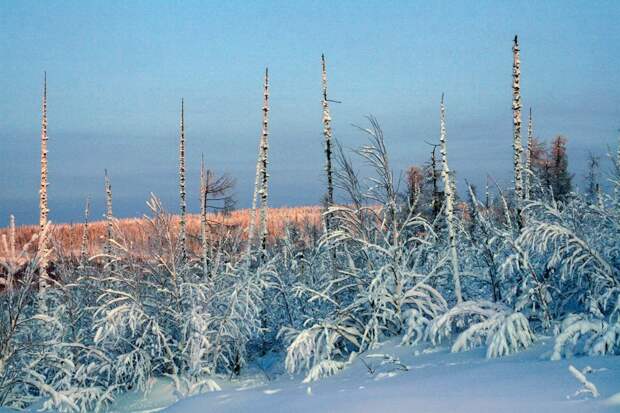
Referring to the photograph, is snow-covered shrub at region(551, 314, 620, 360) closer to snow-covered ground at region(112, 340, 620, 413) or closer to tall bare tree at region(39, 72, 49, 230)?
snow-covered ground at region(112, 340, 620, 413)

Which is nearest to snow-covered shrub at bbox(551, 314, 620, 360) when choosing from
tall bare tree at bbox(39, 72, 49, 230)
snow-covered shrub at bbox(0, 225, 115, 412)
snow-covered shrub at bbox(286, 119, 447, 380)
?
snow-covered shrub at bbox(286, 119, 447, 380)

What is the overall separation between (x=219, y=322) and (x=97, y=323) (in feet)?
9.12

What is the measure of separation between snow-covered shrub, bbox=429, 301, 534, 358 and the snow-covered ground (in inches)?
7.7

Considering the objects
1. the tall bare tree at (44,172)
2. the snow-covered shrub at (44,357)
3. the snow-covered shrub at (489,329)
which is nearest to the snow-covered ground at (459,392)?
the snow-covered shrub at (489,329)

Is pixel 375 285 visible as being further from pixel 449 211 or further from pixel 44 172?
pixel 44 172

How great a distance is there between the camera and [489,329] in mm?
8664

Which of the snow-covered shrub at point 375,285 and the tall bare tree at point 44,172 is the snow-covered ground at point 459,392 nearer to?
the snow-covered shrub at point 375,285

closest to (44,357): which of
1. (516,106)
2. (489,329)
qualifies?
(489,329)

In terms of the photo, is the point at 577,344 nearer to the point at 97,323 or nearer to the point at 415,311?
the point at 415,311

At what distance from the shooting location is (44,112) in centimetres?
2895

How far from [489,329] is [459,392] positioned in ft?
10.5

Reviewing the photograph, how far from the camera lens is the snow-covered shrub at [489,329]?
8.18m

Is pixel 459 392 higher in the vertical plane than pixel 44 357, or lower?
higher

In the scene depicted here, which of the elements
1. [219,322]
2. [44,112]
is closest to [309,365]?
[219,322]
